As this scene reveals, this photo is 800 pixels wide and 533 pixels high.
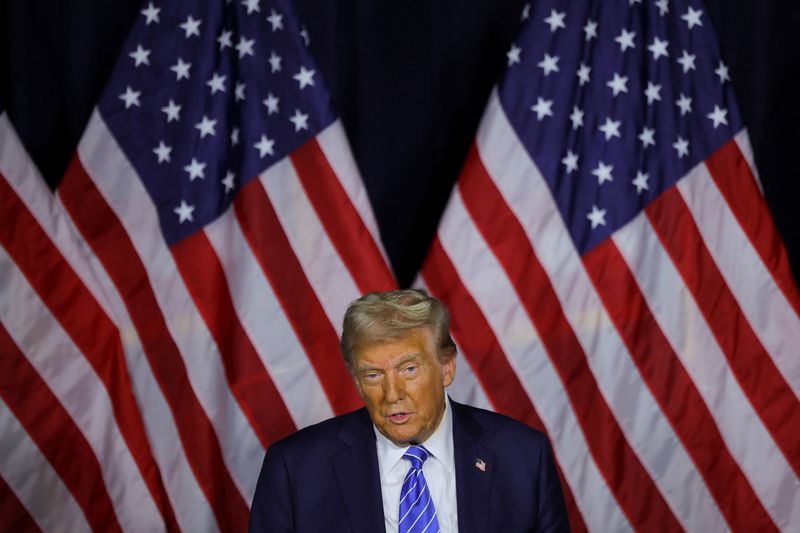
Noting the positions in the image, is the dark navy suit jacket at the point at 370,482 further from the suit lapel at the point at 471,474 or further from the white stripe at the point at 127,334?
the white stripe at the point at 127,334

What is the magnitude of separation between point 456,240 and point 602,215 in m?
0.51

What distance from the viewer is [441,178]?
445 cm

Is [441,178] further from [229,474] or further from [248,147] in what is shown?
[229,474]

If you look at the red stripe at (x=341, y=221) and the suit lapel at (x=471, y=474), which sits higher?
the red stripe at (x=341, y=221)

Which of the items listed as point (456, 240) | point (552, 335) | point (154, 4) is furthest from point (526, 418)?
point (154, 4)

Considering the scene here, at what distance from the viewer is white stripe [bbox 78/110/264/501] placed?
12.8 feet

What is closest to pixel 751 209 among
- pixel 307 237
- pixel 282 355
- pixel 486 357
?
pixel 486 357

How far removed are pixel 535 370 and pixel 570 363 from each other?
0.41 feet

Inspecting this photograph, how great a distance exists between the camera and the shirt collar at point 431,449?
2.57 metres

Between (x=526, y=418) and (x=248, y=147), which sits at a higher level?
(x=248, y=147)

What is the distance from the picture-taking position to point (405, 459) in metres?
2.56

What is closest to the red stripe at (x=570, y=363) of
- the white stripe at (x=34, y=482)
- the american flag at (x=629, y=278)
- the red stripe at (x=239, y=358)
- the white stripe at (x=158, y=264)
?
the american flag at (x=629, y=278)

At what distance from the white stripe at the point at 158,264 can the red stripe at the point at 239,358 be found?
0.03 meters

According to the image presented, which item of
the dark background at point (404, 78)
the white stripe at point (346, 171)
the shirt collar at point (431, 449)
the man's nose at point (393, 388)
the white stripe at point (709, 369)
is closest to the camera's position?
the man's nose at point (393, 388)
